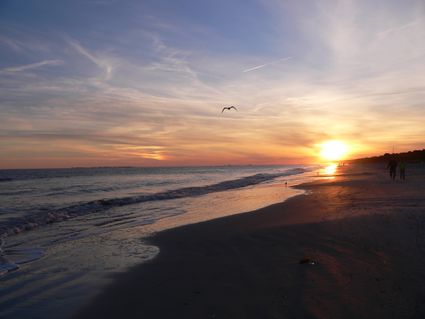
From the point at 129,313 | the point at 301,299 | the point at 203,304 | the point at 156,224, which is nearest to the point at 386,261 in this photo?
the point at 301,299

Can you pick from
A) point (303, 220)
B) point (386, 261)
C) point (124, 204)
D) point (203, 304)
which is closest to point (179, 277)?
point (203, 304)

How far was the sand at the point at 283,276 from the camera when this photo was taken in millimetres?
4668

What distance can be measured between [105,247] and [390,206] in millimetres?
10107

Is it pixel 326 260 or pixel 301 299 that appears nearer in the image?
pixel 301 299

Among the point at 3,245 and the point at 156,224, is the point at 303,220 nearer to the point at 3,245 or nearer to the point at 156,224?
the point at 156,224

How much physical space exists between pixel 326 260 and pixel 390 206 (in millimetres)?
7625

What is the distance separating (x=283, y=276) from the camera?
5.86m

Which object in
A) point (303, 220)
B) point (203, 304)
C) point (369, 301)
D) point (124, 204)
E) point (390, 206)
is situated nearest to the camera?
point (369, 301)

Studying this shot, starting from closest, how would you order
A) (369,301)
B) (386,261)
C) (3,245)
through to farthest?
(369,301) → (386,261) → (3,245)

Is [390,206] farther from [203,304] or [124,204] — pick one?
[124,204]

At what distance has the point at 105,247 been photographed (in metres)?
9.38

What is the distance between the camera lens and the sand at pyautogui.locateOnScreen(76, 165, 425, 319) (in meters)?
4.67

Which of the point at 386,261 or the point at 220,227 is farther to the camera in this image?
the point at 220,227

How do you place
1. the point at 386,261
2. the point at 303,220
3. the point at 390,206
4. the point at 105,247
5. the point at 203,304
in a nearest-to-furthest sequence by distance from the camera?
the point at 203,304 < the point at 386,261 < the point at 105,247 < the point at 303,220 < the point at 390,206
